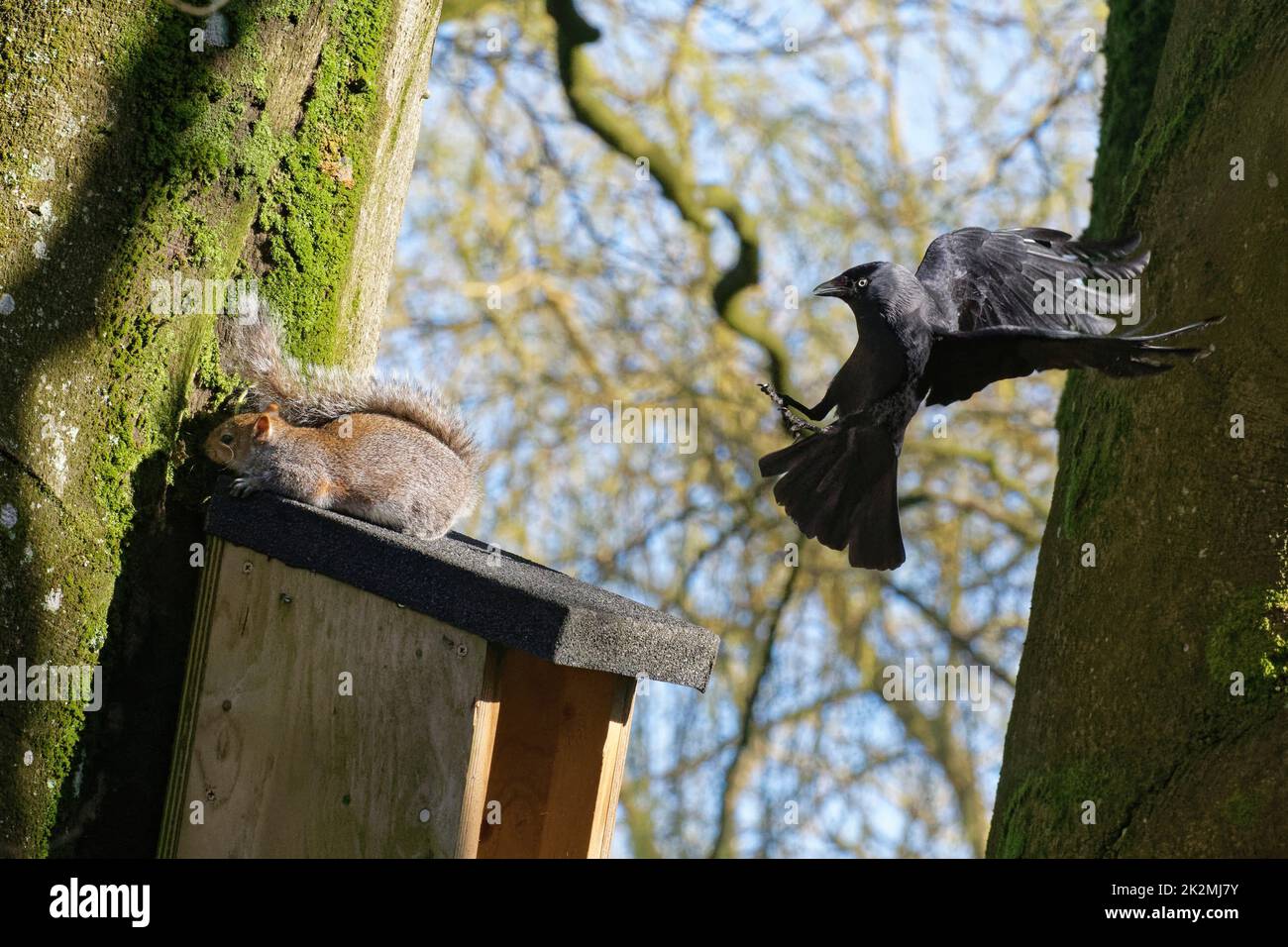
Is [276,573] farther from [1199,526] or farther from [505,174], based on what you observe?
[505,174]

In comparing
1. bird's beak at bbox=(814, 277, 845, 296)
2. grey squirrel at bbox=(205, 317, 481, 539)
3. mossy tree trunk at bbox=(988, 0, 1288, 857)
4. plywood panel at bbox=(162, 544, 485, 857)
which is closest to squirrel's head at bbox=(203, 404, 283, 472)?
grey squirrel at bbox=(205, 317, 481, 539)

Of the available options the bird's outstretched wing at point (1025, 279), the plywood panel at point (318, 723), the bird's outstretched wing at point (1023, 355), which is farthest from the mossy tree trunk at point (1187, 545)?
the plywood panel at point (318, 723)

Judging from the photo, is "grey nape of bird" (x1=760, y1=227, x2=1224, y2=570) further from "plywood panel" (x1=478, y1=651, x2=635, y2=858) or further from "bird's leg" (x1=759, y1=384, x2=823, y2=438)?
"plywood panel" (x1=478, y1=651, x2=635, y2=858)

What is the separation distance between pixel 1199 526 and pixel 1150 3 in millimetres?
2336

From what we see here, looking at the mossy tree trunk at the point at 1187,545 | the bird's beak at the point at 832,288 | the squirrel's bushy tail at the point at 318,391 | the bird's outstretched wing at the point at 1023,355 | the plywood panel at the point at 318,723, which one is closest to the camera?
the bird's outstretched wing at the point at 1023,355

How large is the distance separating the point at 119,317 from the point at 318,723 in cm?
90

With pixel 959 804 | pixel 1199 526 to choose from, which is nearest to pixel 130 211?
pixel 1199 526

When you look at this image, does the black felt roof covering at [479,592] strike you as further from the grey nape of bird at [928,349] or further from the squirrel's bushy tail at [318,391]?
the grey nape of bird at [928,349]

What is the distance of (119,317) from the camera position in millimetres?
2609

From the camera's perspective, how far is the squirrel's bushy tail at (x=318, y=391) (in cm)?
286

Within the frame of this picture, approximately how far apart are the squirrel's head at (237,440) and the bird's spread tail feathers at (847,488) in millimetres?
1094

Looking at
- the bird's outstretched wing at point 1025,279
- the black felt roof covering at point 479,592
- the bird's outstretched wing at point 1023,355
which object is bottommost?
the black felt roof covering at point 479,592

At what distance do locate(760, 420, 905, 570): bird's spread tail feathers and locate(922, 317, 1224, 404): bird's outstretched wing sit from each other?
0.15m

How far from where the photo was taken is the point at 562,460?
339 inches
